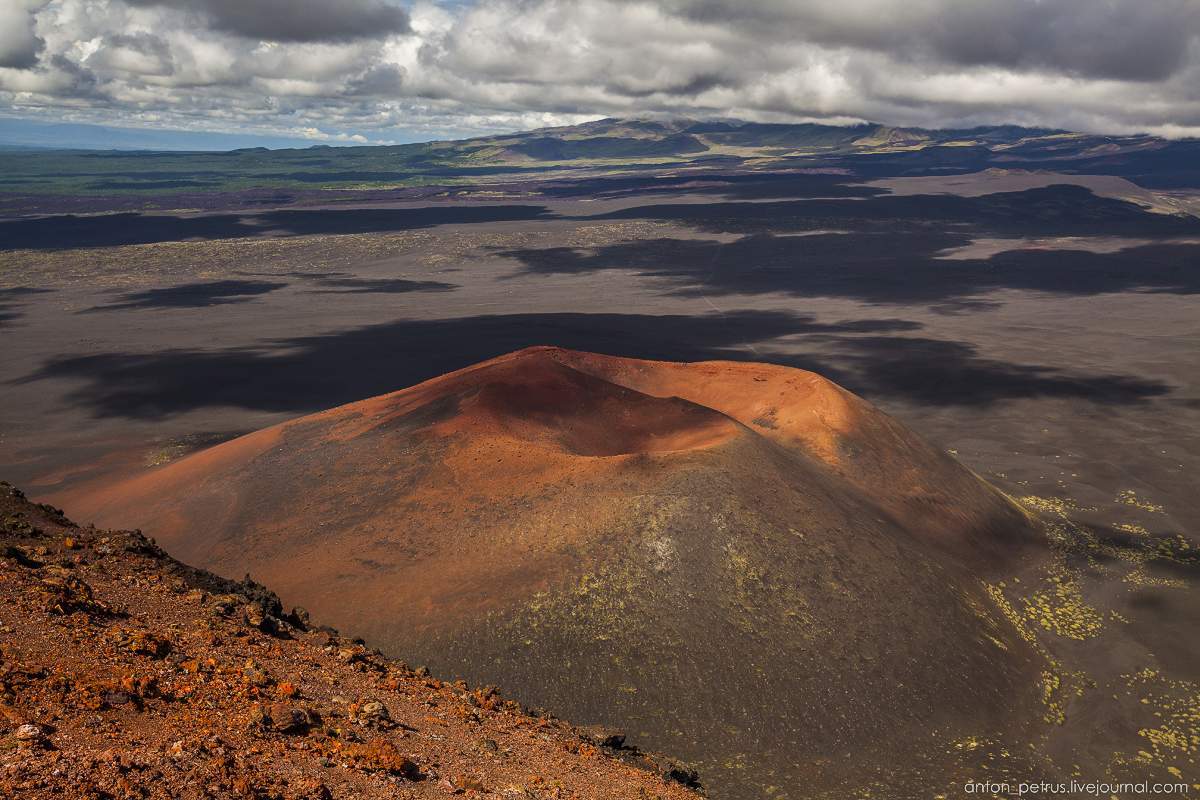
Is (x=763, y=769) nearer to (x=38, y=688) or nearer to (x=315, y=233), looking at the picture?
(x=38, y=688)

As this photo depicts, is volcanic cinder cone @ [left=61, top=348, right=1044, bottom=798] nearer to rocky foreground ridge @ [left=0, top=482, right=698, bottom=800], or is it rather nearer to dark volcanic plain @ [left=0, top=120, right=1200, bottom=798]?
dark volcanic plain @ [left=0, top=120, right=1200, bottom=798]

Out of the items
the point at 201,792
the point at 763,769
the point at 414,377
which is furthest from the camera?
the point at 414,377

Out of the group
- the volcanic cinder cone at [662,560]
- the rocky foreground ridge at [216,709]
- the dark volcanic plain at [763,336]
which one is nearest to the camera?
the rocky foreground ridge at [216,709]

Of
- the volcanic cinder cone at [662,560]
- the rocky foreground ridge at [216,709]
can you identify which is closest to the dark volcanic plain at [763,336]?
the volcanic cinder cone at [662,560]

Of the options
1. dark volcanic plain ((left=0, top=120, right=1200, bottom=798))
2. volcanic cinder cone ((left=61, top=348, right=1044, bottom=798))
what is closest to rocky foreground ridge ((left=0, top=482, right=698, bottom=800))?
volcanic cinder cone ((left=61, top=348, right=1044, bottom=798))

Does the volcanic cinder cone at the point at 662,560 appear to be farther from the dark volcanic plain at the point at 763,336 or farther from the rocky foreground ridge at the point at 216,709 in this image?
the rocky foreground ridge at the point at 216,709

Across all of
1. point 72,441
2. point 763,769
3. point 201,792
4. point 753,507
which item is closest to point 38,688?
point 201,792

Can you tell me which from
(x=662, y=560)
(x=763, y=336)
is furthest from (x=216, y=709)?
(x=763, y=336)
